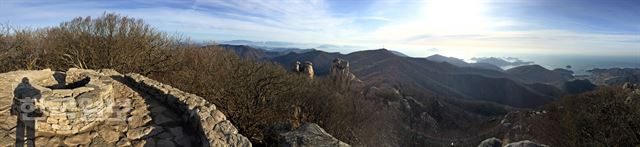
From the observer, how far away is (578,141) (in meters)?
38.8

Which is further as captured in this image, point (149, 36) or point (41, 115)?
point (149, 36)

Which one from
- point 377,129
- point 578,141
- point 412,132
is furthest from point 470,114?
point 578,141

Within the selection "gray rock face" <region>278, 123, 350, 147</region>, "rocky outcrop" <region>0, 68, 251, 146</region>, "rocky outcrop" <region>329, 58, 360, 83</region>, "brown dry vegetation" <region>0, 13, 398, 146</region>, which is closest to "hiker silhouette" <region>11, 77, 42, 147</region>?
"rocky outcrop" <region>0, 68, 251, 146</region>

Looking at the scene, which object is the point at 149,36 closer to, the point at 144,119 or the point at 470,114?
the point at 144,119

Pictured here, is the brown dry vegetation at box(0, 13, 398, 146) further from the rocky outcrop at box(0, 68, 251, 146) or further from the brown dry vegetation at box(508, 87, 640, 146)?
the brown dry vegetation at box(508, 87, 640, 146)

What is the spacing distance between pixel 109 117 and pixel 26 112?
1984 millimetres

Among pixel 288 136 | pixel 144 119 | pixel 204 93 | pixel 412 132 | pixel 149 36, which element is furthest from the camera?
pixel 412 132

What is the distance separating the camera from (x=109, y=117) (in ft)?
40.0

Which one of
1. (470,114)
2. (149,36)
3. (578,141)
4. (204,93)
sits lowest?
(470,114)

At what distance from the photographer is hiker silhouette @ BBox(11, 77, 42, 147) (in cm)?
1047

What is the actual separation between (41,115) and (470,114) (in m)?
120

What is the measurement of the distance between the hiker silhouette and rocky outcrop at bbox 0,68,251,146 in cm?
3

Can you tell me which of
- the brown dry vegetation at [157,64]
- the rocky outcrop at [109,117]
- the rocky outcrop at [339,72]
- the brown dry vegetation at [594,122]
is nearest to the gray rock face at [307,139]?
the rocky outcrop at [109,117]

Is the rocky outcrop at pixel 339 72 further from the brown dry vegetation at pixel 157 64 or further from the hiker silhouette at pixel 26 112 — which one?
the hiker silhouette at pixel 26 112
